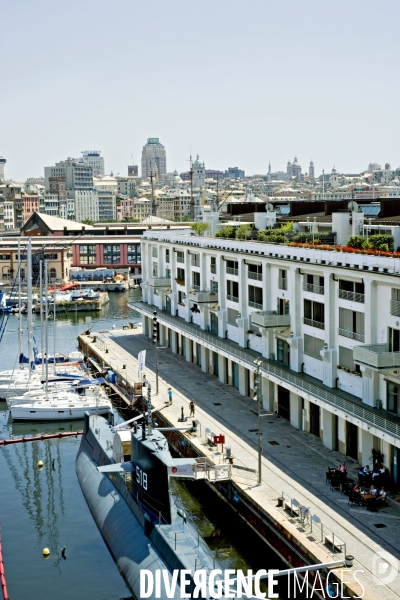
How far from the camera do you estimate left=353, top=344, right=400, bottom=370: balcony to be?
3628 centimetres

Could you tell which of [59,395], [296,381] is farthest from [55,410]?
[296,381]

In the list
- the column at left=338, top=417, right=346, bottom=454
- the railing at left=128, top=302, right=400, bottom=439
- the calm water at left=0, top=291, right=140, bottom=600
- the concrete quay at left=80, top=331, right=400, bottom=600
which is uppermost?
the railing at left=128, top=302, right=400, bottom=439

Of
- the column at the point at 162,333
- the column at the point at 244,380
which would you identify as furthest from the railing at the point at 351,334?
the column at the point at 162,333

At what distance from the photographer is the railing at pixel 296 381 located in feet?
117

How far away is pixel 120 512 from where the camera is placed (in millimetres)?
35344

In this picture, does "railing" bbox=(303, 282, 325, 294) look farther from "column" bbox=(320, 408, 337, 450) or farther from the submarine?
the submarine

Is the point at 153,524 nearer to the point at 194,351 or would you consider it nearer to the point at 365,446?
the point at 365,446

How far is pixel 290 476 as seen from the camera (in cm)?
3750

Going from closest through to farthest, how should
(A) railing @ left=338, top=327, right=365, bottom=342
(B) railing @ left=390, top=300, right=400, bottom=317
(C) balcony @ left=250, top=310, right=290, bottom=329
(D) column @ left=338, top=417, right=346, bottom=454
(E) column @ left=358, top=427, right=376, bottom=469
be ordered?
(B) railing @ left=390, top=300, right=400, bottom=317
(E) column @ left=358, top=427, right=376, bottom=469
(A) railing @ left=338, top=327, right=365, bottom=342
(D) column @ left=338, top=417, right=346, bottom=454
(C) balcony @ left=250, top=310, right=290, bottom=329

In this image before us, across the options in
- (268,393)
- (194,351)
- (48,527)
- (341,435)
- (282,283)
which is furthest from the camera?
(194,351)

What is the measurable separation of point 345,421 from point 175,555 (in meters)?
13.9

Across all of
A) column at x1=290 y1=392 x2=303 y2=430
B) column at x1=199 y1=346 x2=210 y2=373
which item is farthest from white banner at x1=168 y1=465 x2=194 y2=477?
column at x1=199 y1=346 x2=210 y2=373

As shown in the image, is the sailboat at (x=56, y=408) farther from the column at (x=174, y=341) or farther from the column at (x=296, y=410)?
the column at (x=174, y=341)

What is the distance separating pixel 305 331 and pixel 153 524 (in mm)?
17346
